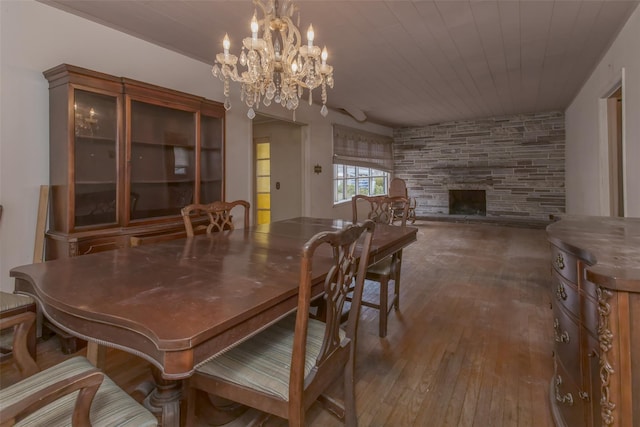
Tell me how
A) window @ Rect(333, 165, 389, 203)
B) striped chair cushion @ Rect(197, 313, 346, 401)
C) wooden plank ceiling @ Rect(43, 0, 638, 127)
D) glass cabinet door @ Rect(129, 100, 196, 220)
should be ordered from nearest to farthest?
1. striped chair cushion @ Rect(197, 313, 346, 401)
2. wooden plank ceiling @ Rect(43, 0, 638, 127)
3. glass cabinet door @ Rect(129, 100, 196, 220)
4. window @ Rect(333, 165, 389, 203)

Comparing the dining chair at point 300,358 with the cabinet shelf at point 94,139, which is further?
the cabinet shelf at point 94,139

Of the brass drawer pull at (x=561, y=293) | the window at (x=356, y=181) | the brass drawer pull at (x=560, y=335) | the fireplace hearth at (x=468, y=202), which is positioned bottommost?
the brass drawer pull at (x=560, y=335)

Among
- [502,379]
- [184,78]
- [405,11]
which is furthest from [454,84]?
[502,379]

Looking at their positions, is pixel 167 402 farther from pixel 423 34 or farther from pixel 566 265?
pixel 423 34

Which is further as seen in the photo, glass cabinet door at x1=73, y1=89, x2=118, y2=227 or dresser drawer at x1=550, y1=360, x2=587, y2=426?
glass cabinet door at x1=73, y1=89, x2=118, y2=227

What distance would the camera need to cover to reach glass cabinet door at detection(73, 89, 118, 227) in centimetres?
228

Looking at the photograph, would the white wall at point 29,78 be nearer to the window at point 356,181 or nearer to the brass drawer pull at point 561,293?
the brass drawer pull at point 561,293

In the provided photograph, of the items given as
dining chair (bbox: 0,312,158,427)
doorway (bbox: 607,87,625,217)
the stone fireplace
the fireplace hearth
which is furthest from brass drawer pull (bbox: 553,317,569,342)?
the fireplace hearth

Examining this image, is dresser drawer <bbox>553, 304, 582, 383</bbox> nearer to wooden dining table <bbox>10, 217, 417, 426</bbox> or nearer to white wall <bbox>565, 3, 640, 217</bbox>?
wooden dining table <bbox>10, 217, 417, 426</bbox>

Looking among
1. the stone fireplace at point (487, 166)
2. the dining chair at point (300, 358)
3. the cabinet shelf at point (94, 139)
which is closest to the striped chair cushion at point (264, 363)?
the dining chair at point (300, 358)

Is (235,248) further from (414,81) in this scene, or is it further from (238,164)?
(414,81)

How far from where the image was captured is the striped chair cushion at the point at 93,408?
86 centimetres

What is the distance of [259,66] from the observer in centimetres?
191

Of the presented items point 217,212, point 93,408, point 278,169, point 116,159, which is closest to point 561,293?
point 93,408
